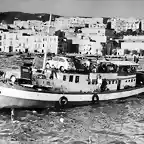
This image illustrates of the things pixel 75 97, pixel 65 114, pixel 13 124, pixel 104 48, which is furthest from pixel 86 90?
pixel 104 48

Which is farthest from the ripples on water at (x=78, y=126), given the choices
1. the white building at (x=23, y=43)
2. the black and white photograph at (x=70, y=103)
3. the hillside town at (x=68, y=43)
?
the white building at (x=23, y=43)

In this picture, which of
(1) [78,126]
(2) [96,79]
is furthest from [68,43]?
(1) [78,126]

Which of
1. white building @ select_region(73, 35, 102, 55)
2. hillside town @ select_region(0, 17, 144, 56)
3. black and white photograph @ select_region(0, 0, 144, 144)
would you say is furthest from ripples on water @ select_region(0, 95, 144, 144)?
white building @ select_region(73, 35, 102, 55)

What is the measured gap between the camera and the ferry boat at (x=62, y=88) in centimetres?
1164

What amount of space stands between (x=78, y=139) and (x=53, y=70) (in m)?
4.33

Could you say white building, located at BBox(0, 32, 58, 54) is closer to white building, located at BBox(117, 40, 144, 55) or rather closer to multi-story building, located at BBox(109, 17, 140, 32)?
white building, located at BBox(117, 40, 144, 55)

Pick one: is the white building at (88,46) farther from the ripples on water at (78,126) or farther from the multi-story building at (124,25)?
the ripples on water at (78,126)

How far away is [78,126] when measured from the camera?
10.4 meters

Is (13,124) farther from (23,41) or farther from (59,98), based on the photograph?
(23,41)

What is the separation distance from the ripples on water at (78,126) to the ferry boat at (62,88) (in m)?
0.31

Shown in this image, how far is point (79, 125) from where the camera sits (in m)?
10.6

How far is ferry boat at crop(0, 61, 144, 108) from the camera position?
458 inches

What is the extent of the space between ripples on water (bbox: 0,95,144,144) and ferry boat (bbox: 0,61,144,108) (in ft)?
1.01

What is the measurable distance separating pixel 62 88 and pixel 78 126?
2.70 m
